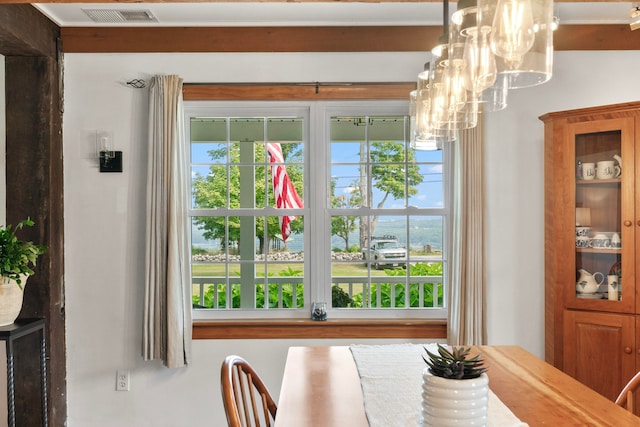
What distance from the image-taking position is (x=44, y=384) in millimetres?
2959

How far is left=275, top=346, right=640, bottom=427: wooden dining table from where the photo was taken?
155cm

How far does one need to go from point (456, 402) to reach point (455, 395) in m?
0.02

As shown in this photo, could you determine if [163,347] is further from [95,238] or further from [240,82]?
[240,82]

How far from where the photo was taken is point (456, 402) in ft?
4.36

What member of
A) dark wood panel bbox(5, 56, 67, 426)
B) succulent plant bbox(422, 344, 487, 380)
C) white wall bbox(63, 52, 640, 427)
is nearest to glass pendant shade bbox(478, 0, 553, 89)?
succulent plant bbox(422, 344, 487, 380)

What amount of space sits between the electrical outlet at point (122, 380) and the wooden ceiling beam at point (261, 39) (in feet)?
6.53

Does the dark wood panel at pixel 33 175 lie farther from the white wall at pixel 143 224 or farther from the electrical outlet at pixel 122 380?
the electrical outlet at pixel 122 380

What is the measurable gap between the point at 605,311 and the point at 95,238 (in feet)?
9.84

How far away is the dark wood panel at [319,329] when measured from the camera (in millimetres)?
3330

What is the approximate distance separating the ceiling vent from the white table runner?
88.9 inches

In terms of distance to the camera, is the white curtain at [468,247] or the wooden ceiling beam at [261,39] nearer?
the white curtain at [468,247]

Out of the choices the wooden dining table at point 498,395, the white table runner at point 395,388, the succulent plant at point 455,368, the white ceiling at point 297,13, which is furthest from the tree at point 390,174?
the succulent plant at point 455,368

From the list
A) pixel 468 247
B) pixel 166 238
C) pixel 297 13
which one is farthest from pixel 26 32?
pixel 468 247

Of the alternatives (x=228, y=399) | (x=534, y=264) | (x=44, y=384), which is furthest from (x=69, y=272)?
(x=534, y=264)
